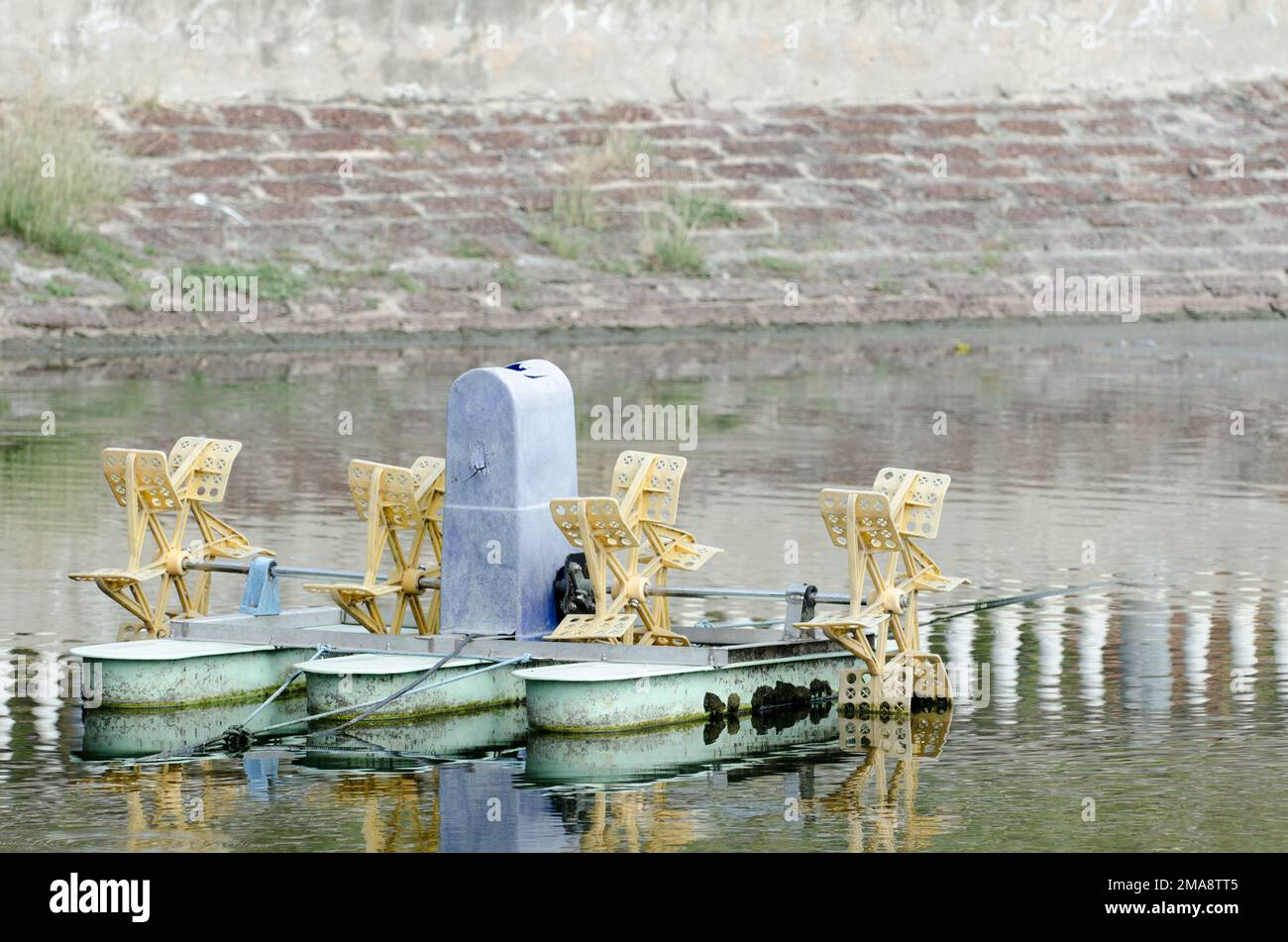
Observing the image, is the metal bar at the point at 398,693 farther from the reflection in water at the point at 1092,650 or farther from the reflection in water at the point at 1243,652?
the reflection in water at the point at 1243,652

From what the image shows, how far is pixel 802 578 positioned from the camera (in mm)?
16062

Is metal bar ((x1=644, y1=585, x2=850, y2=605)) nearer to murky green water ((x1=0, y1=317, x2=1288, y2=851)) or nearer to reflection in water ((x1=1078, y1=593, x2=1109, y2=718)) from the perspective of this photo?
murky green water ((x1=0, y1=317, x2=1288, y2=851))

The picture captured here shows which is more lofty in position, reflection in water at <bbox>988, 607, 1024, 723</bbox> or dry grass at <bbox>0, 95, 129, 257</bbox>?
dry grass at <bbox>0, 95, 129, 257</bbox>

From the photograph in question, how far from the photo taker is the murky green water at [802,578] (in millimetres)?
10555

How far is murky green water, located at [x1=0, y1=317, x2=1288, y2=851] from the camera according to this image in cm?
1055

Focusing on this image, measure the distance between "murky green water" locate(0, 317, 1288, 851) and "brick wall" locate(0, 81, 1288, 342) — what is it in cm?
141

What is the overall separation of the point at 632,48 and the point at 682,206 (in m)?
4.06

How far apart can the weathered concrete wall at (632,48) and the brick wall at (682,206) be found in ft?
1.56

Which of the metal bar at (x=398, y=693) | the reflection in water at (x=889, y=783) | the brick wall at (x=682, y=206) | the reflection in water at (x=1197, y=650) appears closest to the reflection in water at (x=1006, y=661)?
the reflection in water at (x=889, y=783)

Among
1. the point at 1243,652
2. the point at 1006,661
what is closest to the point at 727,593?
the point at 1006,661

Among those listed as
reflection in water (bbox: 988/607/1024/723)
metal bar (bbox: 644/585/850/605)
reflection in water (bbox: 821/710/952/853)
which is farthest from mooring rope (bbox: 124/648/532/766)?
reflection in water (bbox: 988/607/1024/723)

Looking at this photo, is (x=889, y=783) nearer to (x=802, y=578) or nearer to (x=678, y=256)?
(x=802, y=578)

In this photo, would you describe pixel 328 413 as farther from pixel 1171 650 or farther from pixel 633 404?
pixel 1171 650
